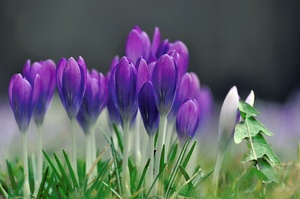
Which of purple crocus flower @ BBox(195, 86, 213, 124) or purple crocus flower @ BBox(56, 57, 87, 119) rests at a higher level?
purple crocus flower @ BBox(56, 57, 87, 119)

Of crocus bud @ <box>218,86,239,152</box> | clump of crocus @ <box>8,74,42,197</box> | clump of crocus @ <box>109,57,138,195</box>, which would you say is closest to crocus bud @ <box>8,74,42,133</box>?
clump of crocus @ <box>8,74,42,197</box>

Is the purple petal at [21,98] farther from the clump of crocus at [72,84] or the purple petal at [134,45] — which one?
the purple petal at [134,45]

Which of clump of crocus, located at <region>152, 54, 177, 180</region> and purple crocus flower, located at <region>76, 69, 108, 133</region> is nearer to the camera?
clump of crocus, located at <region>152, 54, 177, 180</region>

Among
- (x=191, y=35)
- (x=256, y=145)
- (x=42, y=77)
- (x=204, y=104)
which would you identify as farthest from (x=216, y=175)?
(x=191, y=35)

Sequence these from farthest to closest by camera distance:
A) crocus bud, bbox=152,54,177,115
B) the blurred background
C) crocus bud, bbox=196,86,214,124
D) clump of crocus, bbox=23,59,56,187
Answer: the blurred background
crocus bud, bbox=196,86,214,124
clump of crocus, bbox=23,59,56,187
crocus bud, bbox=152,54,177,115

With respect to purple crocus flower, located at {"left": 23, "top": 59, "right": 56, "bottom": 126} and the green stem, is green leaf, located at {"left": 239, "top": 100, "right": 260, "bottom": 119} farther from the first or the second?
purple crocus flower, located at {"left": 23, "top": 59, "right": 56, "bottom": 126}

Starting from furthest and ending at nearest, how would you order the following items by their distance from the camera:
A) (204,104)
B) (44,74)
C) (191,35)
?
(191,35) < (204,104) < (44,74)

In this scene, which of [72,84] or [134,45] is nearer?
[72,84]

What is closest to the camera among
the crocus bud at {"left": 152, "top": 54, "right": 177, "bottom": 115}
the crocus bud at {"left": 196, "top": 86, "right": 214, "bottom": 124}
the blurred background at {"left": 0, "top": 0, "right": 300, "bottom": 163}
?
the crocus bud at {"left": 152, "top": 54, "right": 177, "bottom": 115}

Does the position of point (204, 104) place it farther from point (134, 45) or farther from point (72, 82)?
point (72, 82)
